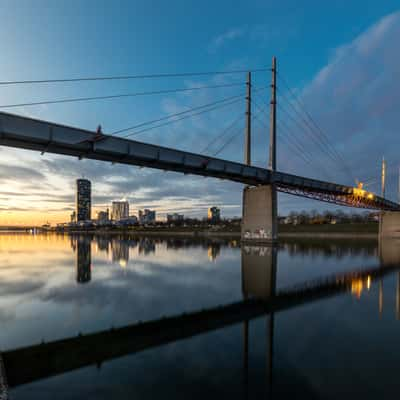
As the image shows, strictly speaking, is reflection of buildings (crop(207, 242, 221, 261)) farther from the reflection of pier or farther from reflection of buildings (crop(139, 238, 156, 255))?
the reflection of pier

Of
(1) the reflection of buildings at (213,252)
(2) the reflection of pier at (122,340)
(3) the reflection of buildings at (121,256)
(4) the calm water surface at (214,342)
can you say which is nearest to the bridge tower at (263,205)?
(1) the reflection of buildings at (213,252)

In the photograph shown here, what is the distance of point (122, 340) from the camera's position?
26.8ft

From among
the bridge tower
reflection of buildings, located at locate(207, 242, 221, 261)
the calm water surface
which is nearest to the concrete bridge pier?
the bridge tower

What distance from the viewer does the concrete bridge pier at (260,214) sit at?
1655 inches

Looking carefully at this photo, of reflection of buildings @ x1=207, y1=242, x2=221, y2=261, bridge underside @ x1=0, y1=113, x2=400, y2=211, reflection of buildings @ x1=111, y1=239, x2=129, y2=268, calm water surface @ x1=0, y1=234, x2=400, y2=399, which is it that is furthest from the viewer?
reflection of buildings @ x1=207, y1=242, x2=221, y2=261

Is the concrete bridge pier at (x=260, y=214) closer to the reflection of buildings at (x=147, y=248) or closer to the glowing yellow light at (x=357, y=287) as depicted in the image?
the reflection of buildings at (x=147, y=248)

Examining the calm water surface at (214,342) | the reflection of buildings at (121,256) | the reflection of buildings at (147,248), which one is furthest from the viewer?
the reflection of buildings at (147,248)

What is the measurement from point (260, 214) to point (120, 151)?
2582cm

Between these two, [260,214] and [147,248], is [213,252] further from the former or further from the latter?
[147,248]

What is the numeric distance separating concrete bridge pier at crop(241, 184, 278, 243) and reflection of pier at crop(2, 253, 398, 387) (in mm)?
29374

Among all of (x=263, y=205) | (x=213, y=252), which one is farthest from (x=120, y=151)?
(x=263, y=205)

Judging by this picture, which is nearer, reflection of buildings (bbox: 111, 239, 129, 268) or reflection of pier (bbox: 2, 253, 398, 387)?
reflection of pier (bbox: 2, 253, 398, 387)

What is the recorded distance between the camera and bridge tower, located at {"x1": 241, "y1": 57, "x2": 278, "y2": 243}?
42094mm

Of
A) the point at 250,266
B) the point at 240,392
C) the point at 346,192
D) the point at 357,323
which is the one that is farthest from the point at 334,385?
the point at 346,192
